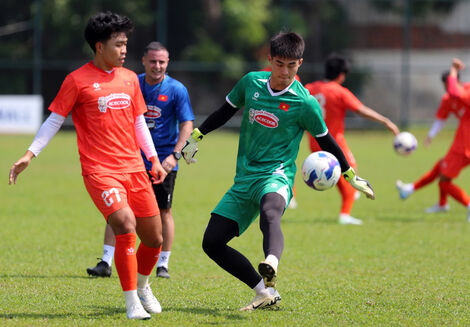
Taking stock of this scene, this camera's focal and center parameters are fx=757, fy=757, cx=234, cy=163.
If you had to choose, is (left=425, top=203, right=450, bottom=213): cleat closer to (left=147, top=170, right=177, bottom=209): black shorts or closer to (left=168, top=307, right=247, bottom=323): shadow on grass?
(left=147, top=170, right=177, bottom=209): black shorts

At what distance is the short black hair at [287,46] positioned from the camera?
5527 mm

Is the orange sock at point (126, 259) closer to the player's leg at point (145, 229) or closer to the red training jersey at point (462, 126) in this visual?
the player's leg at point (145, 229)

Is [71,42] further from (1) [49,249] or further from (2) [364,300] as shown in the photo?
(2) [364,300]

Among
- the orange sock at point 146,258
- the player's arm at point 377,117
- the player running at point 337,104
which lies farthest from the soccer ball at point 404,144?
the orange sock at point 146,258

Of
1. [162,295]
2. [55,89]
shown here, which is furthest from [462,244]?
[55,89]

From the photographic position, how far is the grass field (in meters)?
5.73

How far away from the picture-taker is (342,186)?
11.0 m

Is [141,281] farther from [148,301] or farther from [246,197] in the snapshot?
[246,197]

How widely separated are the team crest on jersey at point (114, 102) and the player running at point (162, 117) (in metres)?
1.59

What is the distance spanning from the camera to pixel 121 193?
5.46 metres

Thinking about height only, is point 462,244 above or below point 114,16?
below

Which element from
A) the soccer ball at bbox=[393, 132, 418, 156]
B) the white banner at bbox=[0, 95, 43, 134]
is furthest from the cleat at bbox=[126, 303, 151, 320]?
the white banner at bbox=[0, 95, 43, 134]

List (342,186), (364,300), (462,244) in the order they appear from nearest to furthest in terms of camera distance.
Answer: (364,300) < (462,244) < (342,186)

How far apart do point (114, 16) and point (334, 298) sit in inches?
116
